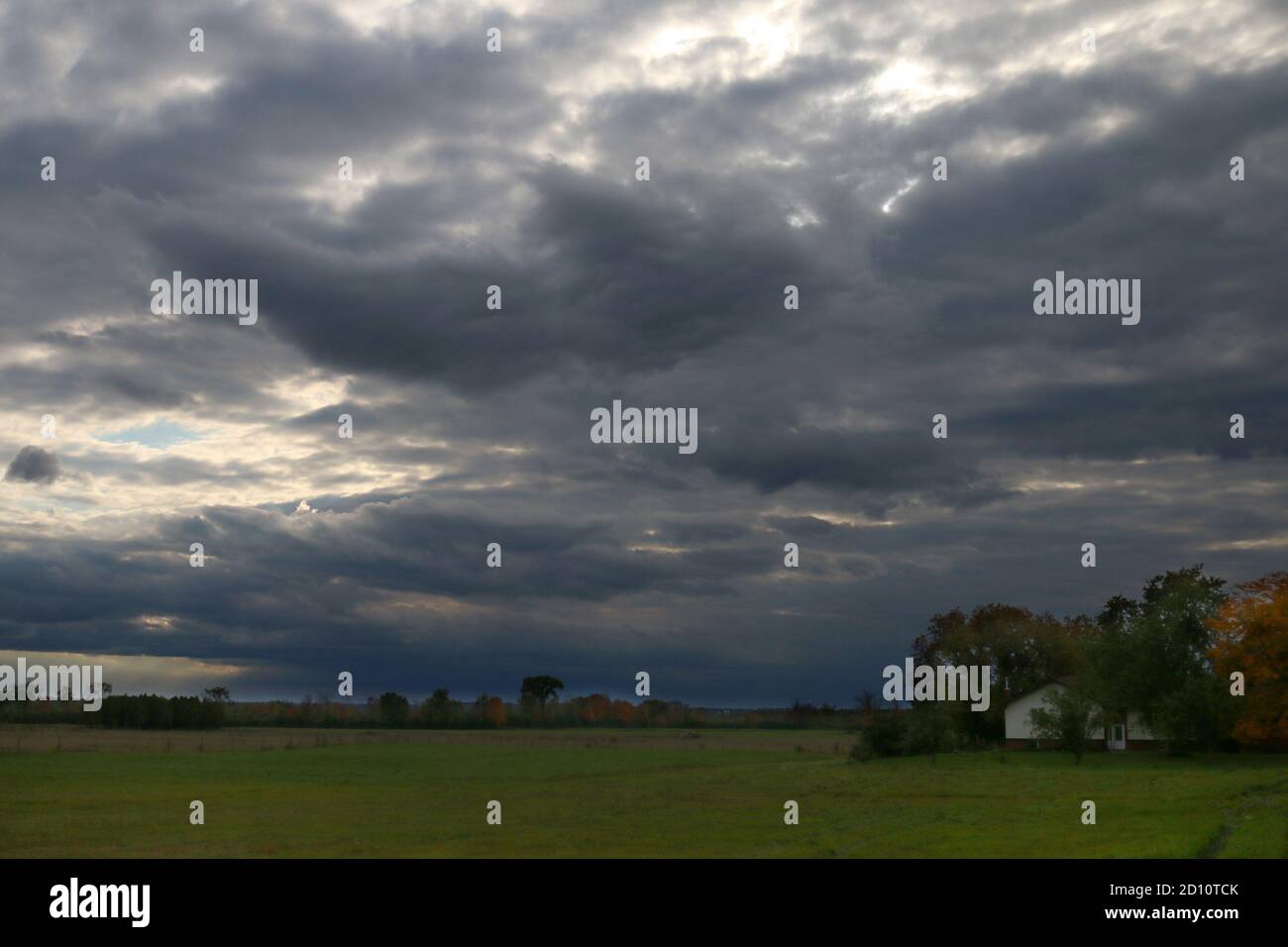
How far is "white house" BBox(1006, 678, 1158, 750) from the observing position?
8412 cm

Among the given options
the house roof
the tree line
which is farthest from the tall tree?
the house roof

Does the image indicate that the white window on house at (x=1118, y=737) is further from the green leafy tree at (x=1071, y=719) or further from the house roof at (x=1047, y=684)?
the green leafy tree at (x=1071, y=719)

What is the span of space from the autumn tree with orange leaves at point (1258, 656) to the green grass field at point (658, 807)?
8.73 ft

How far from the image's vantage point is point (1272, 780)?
50.1 m

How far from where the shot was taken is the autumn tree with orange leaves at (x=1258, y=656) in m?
67.0

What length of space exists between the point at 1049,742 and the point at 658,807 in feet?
177

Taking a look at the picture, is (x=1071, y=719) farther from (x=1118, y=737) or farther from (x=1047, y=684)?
(x=1047, y=684)

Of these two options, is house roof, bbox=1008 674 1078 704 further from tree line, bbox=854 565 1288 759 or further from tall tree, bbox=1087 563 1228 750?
tall tree, bbox=1087 563 1228 750

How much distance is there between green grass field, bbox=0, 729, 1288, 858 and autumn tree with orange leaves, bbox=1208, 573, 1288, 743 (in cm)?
266

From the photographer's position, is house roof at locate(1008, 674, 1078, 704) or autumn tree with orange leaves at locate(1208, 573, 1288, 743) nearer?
autumn tree with orange leaves at locate(1208, 573, 1288, 743)

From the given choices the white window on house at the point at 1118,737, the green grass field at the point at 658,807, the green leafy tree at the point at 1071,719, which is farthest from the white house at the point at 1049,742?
the green grass field at the point at 658,807
